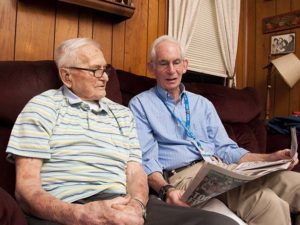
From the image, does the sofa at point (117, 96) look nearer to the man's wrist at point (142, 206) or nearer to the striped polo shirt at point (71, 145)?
the striped polo shirt at point (71, 145)

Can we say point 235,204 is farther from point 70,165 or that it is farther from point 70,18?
point 70,18

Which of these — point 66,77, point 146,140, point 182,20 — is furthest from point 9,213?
point 182,20

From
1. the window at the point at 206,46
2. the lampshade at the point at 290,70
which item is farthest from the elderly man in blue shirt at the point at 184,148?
the lampshade at the point at 290,70

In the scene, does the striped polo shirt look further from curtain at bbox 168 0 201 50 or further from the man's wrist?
curtain at bbox 168 0 201 50

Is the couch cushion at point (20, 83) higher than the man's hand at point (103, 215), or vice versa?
the couch cushion at point (20, 83)

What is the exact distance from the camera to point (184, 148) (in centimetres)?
148

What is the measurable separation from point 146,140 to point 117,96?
28 cm

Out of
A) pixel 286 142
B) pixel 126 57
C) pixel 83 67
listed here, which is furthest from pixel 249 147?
pixel 83 67

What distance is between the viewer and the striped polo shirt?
1.06 m

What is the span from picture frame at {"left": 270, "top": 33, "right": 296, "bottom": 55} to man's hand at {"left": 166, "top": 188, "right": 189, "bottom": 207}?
2.01 m

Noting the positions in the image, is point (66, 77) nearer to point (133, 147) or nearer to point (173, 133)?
point (133, 147)

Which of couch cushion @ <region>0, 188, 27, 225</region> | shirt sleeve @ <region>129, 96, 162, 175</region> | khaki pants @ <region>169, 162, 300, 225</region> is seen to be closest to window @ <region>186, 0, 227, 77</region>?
shirt sleeve @ <region>129, 96, 162, 175</region>

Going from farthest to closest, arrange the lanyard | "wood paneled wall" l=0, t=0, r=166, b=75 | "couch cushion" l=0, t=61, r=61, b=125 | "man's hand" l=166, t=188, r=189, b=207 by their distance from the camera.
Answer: "wood paneled wall" l=0, t=0, r=166, b=75, the lanyard, "couch cushion" l=0, t=61, r=61, b=125, "man's hand" l=166, t=188, r=189, b=207

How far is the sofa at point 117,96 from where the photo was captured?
1.26 metres
